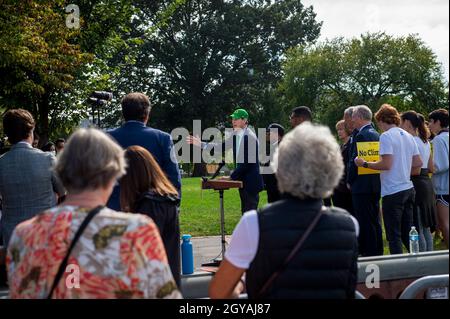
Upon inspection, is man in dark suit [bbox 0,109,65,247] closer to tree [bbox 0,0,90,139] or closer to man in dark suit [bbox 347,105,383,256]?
man in dark suit [bbox 347,105,383,256]

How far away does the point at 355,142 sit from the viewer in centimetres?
769

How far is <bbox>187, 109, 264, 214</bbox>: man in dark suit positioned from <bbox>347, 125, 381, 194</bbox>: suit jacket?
1187 millimetres

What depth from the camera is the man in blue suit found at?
211 inches

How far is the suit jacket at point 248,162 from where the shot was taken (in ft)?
26.8

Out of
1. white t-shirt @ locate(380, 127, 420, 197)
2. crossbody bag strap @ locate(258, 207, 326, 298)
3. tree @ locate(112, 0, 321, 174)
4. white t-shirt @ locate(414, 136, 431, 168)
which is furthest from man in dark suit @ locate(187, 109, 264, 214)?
tree @ locate(112, 0, 321, 174)

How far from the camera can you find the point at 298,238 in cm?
292

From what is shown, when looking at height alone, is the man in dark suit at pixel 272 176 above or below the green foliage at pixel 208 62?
below

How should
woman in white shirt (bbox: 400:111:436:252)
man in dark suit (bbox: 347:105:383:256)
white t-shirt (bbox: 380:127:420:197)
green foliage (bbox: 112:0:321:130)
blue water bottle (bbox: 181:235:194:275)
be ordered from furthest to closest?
green foliage (bbox: 112:0:321:130) → woman in white shirt (bbox: 400:111:436:252) → man in dark suit (bbox: 347:105:383:256) → blue water bottle (bbox: 181:235:194:275) → white t-shirt (bbox: 380:127:420:197)

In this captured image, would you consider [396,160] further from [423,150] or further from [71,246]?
[71,246]

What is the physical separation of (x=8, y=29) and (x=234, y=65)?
1769 inches

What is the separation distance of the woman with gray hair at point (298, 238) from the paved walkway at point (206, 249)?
5.73 meters

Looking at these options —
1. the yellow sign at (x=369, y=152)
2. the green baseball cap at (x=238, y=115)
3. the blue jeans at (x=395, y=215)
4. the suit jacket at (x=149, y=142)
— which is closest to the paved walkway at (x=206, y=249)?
the green baseball cap at (x=238, y=115)

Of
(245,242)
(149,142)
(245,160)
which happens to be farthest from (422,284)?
(245,160)

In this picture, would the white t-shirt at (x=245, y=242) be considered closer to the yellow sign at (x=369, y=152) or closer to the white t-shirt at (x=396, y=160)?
the white t-shirt at (x=396, y=160)
